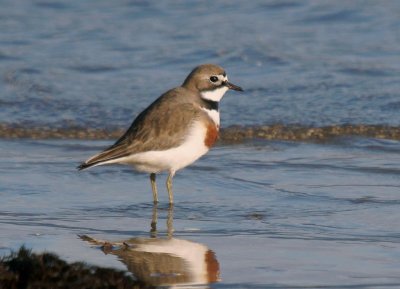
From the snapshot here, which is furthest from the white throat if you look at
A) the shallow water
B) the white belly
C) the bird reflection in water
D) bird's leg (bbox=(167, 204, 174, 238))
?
the bird reflection in water

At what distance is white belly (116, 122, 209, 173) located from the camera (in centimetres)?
768

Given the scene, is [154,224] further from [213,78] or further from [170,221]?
[213,78]

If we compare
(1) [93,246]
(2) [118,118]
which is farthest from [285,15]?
(1) [93,246]

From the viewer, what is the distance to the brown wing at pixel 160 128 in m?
7.62

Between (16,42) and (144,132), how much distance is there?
6.81 meters

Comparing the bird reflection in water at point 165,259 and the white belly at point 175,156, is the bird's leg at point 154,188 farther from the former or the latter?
the bird reflection in water at point 165,259

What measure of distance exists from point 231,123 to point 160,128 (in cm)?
295

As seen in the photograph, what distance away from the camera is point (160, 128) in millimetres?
7758

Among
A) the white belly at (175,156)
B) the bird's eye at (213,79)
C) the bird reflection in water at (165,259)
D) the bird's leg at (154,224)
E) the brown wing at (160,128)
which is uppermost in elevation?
the bird's eye at (213,79)

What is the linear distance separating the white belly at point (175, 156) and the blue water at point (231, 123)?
24cm

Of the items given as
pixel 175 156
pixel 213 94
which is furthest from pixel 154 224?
pixel 213 94

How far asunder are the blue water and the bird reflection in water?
0.27 feet

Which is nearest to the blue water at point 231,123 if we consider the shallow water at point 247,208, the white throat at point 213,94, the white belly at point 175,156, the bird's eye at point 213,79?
the shallow water at point 247,208

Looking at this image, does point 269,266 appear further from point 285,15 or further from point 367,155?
point 285,15
